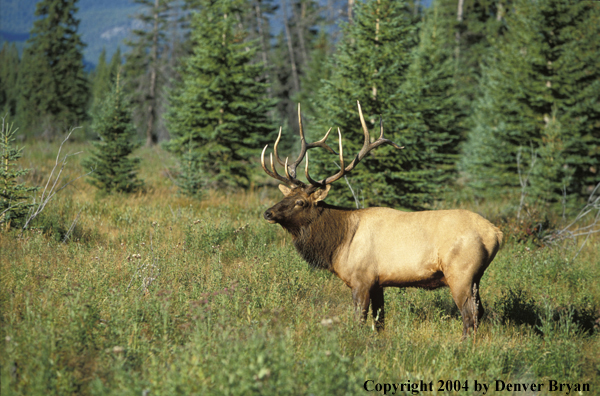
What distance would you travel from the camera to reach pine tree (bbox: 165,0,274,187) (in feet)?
44.7

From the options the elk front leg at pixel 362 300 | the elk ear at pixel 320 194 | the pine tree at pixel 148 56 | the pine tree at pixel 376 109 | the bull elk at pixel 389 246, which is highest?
the pine tree at pixel 148 56

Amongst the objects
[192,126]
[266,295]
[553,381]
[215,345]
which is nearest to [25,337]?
[215,345]

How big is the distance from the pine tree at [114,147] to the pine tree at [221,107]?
2058mm

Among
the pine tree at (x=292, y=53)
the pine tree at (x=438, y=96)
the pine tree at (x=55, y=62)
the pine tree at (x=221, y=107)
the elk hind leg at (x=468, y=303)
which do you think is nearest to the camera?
the elk hind leg at (x=468, y=303)

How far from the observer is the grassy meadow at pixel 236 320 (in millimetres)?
2971

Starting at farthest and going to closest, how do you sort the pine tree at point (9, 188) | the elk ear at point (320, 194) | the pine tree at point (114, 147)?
the pine tree at point (114, 147), the pine tree at point (9, 188), the elk ear at point (320, 194)

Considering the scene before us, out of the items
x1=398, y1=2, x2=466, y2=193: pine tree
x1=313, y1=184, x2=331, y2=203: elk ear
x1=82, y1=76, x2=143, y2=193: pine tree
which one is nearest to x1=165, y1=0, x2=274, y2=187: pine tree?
x1=82, y1=76, x2=143, y2=193: pine tree

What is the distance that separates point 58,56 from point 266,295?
94.7 feet

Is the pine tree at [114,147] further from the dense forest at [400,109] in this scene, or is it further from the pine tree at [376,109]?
the pine tree at [376,109]

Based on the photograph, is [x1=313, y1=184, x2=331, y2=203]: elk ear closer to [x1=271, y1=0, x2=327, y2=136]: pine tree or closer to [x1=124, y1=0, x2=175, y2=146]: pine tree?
[x1=124, y1=0, x2=175, y2=146]: pine tree

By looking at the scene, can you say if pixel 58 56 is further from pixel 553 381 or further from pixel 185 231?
pixel 553 381

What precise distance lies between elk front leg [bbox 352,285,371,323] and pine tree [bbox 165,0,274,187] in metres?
9.08

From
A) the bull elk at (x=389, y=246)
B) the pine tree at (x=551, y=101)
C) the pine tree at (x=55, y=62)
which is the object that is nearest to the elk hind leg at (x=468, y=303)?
the bull elk at (x=389, y=246)

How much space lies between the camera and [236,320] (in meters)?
3.99
